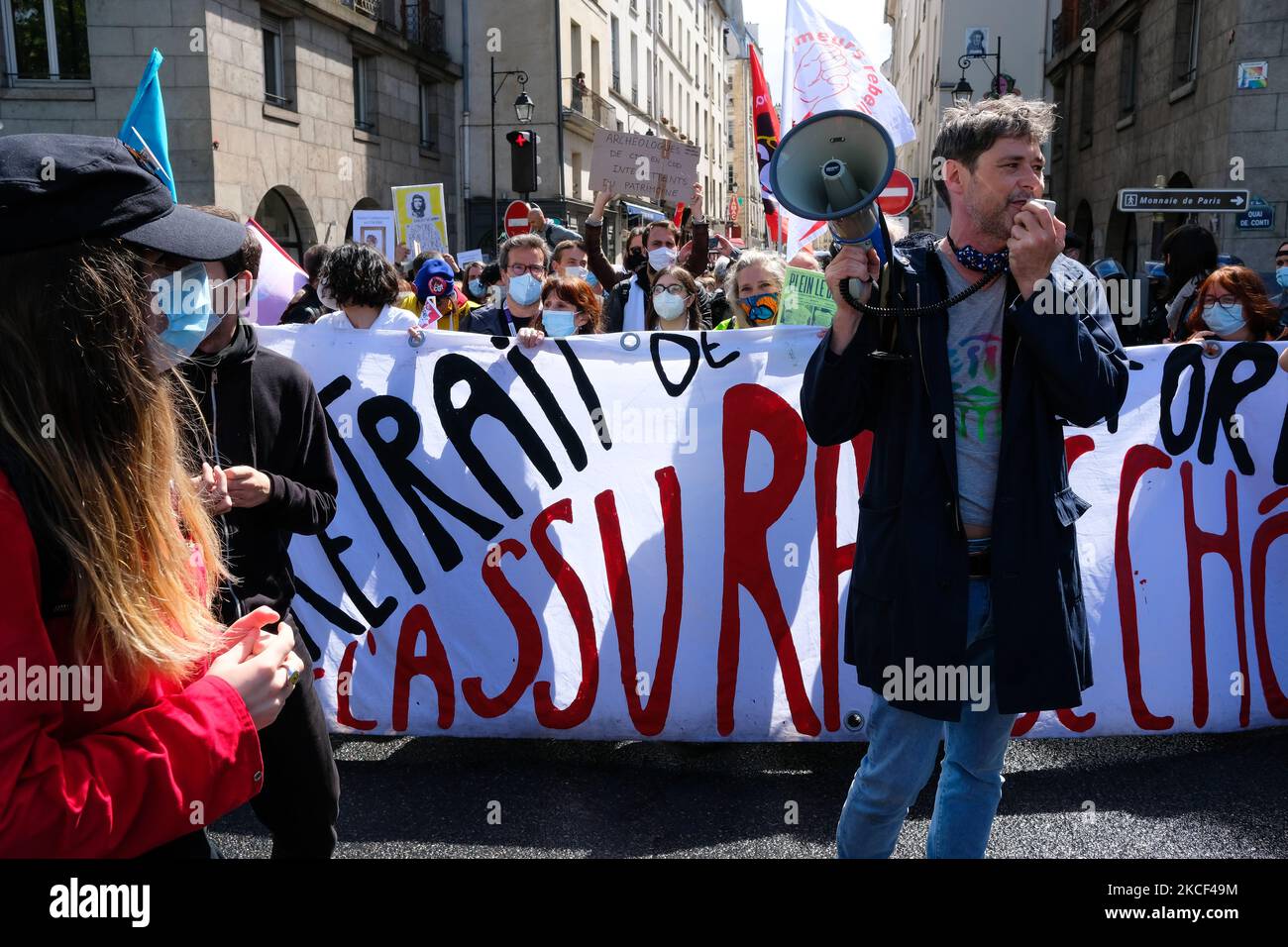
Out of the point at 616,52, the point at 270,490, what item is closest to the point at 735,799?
the point at 270,490

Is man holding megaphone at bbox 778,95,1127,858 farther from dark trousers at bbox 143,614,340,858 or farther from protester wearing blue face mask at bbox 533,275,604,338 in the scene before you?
protester wearing blue face mask at bbox 533,275,604,338

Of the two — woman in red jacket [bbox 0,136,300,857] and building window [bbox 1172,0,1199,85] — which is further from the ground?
building window [bbox 1172,0,1199,85]

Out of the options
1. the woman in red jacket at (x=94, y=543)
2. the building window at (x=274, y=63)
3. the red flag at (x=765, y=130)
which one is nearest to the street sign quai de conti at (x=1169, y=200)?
the red flag at (x=765, y=130)

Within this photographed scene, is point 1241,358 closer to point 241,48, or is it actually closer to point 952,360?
point 952,360

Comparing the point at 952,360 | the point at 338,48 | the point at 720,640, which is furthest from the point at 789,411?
the point at 338,48

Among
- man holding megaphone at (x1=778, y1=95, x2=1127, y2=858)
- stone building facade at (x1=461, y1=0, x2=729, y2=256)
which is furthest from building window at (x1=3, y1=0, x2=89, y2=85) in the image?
man holding megaphone at (x1=778, y1=95, x2=1127, y2=858)

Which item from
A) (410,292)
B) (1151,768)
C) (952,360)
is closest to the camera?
(952,360)

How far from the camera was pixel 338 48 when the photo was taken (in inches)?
757

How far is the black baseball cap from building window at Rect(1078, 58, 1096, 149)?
2381 cm

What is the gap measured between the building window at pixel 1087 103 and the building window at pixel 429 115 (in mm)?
14945

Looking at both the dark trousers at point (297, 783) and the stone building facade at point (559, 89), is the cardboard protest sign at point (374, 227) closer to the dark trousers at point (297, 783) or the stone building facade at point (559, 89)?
the stone building facade at point (559, 89)

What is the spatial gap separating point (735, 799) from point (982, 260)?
2.07 meters

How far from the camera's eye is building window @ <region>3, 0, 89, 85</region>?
47.9ft
